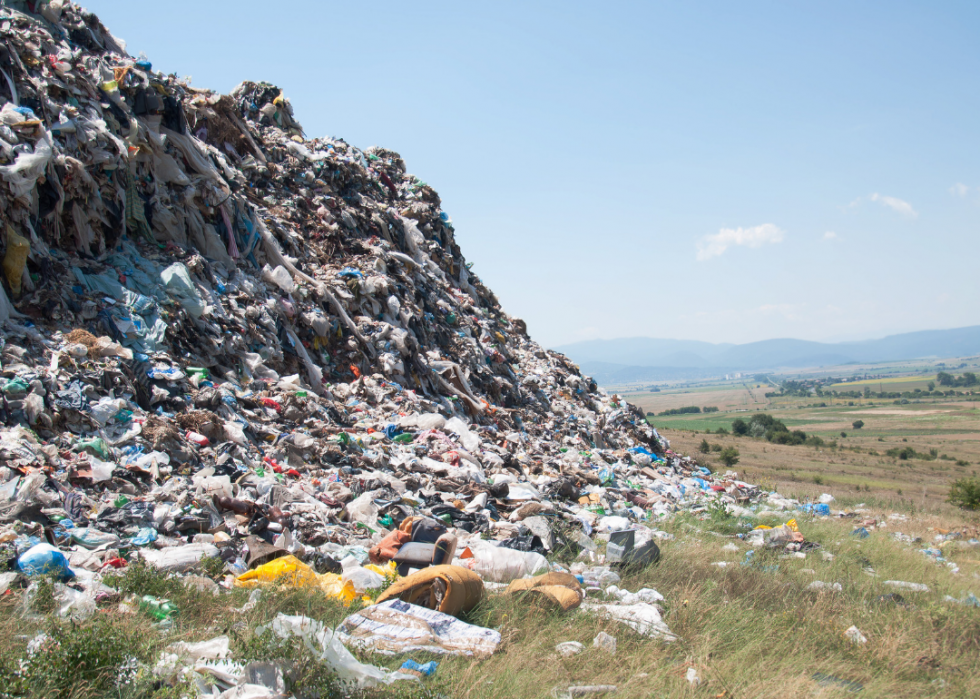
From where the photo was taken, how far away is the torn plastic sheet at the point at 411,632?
3.23 meters

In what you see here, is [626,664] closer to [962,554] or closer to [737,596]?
[737,596]

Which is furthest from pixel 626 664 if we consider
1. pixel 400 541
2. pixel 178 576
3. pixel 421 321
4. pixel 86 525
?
pixel 421 321

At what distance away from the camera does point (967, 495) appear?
1567 cm

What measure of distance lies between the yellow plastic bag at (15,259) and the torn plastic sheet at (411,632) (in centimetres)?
627

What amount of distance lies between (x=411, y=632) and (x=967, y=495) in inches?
722

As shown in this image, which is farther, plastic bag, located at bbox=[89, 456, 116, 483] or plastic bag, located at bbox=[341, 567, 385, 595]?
plastic bag, located at bbox=[89, 456, 116, 483]

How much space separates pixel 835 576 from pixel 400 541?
417cm

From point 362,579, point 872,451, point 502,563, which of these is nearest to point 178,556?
point 362,579

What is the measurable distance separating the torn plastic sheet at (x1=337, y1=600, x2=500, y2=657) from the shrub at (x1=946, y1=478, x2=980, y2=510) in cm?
1756

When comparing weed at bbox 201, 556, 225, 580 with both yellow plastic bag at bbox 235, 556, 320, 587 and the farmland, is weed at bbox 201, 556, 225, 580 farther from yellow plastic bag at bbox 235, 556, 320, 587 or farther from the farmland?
the farmland

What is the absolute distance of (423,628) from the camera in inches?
133

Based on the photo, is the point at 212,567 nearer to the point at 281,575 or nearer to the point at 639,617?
the point at 281,575

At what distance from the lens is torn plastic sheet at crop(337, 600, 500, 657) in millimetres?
3229

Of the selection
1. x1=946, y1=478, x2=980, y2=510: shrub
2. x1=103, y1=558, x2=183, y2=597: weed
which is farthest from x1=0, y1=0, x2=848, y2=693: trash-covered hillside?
x1=946, y1=478, x2=980, y2=510: shrub
